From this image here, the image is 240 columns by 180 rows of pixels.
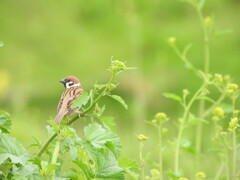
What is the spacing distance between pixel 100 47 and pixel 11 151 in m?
6.05

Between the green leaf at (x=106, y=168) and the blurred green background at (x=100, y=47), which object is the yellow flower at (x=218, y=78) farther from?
the blurred green background at (x=100, y=47)

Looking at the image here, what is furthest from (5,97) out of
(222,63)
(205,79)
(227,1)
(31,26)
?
(205,79)

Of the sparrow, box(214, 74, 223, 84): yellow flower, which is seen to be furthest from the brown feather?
box(214, 74, 223, 84): yellow flower

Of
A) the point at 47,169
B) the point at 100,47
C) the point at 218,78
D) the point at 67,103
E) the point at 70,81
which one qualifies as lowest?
the point at 47,169

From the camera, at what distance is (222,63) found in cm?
684

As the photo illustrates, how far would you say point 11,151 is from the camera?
1.25 meters

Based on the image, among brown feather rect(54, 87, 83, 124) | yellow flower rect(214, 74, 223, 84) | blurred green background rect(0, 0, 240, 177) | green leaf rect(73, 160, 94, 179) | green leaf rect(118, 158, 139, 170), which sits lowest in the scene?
green leaf rect(73, 160, 94, 179)

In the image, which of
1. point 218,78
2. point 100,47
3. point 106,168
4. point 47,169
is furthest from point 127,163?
point 100,47

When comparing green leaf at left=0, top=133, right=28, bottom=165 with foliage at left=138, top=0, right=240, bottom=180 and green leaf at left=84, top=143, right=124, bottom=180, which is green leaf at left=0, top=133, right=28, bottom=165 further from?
foliage at left=138, top=0, right=240, bottom=180

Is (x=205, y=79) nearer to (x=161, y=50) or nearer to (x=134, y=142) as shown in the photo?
(x=134, y=142)

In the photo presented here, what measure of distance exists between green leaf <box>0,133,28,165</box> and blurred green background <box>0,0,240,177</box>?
4.77 meters

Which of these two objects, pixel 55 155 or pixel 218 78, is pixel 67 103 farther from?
pixel 218 78

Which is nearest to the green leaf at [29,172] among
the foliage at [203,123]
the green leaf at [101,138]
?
the green leaf at [101,138]

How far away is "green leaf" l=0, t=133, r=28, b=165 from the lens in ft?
4.03
